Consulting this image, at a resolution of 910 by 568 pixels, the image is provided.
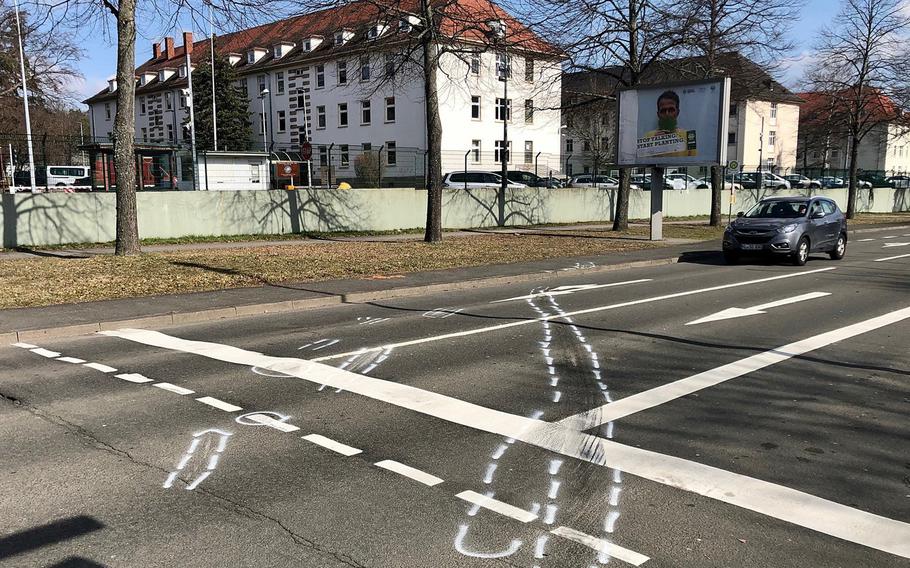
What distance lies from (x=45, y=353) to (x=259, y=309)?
318cm

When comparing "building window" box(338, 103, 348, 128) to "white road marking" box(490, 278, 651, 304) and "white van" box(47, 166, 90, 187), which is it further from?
"white road marking" box(490, 278, 651, 304)

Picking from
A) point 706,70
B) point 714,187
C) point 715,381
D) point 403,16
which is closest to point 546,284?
point 715,381

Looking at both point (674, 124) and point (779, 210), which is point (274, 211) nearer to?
point (674, 124)

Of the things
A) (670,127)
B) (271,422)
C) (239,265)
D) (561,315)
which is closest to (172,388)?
(271,422)

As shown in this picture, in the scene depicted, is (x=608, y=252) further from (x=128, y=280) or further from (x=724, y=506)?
(x=724, y=506)

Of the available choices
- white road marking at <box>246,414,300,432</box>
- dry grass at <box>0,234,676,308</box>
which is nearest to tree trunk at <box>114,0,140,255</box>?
dry grass at <box>0,234,676,308</box>

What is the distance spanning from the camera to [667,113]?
73.0 feet

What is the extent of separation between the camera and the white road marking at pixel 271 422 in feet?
17.5

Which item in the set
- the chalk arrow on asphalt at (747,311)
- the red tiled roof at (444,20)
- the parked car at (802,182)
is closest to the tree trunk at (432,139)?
the red tiled roof at (444,20)

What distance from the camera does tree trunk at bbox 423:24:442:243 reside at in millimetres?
19469

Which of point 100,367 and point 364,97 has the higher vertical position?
point 364,97

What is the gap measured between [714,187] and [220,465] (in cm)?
2852

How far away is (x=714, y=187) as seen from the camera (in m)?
29.7

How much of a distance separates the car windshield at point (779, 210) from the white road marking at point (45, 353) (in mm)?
15705
